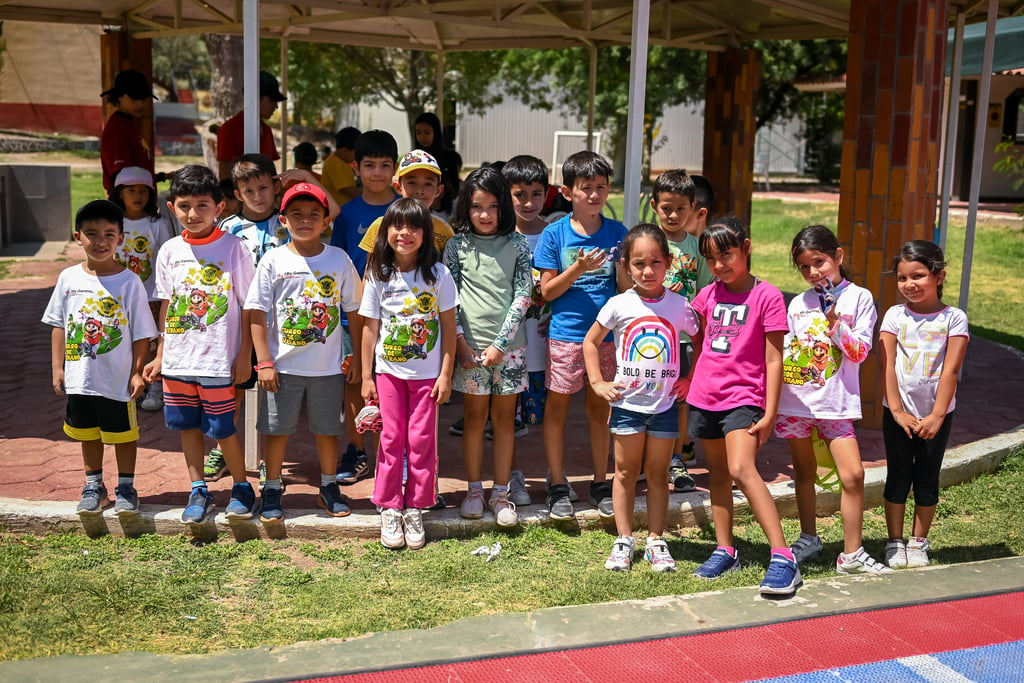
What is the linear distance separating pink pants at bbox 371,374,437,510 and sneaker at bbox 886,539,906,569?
2.02m

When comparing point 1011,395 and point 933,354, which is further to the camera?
point 1011,395

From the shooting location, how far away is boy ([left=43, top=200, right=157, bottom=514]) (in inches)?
182

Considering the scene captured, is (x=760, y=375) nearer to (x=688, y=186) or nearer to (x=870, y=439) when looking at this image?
(x=688, y=186)

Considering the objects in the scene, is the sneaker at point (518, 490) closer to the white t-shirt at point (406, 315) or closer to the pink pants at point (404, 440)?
the pink pants at point (404, 440)

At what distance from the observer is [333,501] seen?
16.1ft

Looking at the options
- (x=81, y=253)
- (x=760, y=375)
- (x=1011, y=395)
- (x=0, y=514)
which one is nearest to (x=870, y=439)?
(x=1011, y=395)

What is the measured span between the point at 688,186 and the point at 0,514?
349cm

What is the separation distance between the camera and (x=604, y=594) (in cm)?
427

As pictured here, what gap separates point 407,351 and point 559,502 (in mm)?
1040

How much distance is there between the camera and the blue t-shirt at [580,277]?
193 inches

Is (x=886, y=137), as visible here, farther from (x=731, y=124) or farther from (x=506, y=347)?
(x=731, y=124)

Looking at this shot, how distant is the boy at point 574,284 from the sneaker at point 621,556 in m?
0.43

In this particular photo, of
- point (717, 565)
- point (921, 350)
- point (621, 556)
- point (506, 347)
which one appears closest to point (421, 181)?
point (506, 347)

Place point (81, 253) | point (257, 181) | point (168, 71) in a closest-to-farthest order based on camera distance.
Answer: point (257, 181), point (81, 253), point (168, 71)
